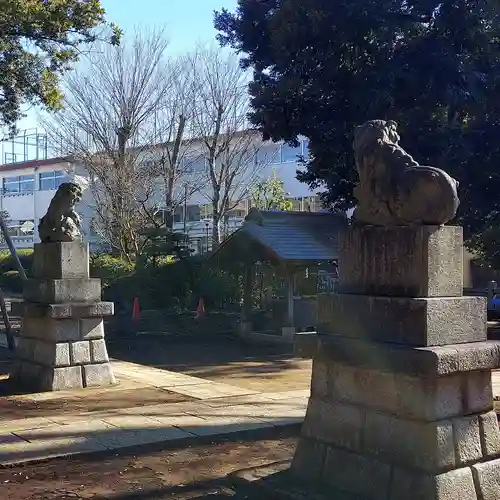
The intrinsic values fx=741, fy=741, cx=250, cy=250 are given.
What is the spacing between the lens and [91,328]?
11.2 meters

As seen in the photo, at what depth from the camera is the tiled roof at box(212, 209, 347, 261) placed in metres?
17.6

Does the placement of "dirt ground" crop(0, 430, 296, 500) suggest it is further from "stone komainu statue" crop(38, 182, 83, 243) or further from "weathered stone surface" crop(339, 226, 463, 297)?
"stone komainu statue" crop(38, 182, 83, 243)

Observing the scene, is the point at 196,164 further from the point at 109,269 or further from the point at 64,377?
the point at 64,377

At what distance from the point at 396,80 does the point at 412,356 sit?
1056cm

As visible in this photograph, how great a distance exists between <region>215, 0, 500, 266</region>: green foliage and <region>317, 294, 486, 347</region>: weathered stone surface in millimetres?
9417

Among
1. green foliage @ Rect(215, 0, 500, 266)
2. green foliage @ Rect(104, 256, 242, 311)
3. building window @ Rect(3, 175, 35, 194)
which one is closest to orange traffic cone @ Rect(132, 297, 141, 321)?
green foliage @ Rect(104, 256, 242, 311)

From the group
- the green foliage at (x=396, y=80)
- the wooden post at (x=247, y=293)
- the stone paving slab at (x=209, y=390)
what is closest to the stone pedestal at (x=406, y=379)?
the stone paving slab at (x=209, y=390)

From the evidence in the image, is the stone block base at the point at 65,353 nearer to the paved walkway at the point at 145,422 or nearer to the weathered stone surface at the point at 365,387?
the paved walkway at the point at 145,422

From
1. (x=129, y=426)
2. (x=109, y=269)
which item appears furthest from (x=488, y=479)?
(x=109, y=269)

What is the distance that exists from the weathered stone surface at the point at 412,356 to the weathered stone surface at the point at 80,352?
637 centimetres

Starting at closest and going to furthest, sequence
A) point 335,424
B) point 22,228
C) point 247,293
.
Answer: point 335,424 < point 247,293 < point 22,228

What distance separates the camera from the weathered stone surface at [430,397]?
16.1 ft

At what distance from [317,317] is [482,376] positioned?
133 cm

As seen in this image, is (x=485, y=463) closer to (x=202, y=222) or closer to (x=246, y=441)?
(x=246, y=441)
